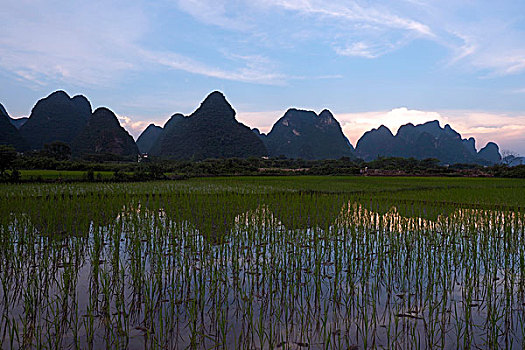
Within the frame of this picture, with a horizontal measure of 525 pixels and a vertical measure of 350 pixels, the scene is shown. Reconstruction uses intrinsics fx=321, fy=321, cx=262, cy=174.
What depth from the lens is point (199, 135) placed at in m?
59.7

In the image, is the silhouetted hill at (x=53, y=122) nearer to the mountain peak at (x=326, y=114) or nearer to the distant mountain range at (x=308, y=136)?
the distant mountain range at (x=308, y=136)

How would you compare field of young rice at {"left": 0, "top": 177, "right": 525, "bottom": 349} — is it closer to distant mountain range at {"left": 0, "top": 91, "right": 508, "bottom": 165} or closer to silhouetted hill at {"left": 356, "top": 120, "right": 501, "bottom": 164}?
distant mountain range at {"left": 0, "top": 91, "right": 508, "bottom": 165}

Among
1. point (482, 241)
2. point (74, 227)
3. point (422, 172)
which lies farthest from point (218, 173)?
point (482, 241)

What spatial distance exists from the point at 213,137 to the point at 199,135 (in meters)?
2.97

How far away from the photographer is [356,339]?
7.85ft

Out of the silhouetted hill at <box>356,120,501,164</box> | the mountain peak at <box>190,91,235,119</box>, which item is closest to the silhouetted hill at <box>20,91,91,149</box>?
the mountain peak at <box>190,91,235,119</box>

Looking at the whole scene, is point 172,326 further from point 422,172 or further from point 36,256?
point 422,172

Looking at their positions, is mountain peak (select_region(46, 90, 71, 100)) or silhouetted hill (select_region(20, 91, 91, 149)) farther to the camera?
mountain peak (select_region(46, 90, 71, 100))

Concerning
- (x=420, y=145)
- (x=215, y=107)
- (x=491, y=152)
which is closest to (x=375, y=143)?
(x=420, y=145)

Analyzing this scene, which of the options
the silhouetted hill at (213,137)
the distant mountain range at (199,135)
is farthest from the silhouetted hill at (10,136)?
the silhouetted hill at (213,137)

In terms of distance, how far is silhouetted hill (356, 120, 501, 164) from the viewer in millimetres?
88125

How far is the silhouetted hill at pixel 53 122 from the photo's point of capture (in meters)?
56.7

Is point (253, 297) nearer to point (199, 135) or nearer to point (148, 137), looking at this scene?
point (199, 135)

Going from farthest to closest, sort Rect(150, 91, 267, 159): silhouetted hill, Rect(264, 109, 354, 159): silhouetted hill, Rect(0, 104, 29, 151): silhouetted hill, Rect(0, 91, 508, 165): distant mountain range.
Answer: Rect(264, 109, 354, 159): silhouetted hill → Rect(150, 91, 267, 159): silhouetted hill → Rect(0, 91, 508, 165): distant mountain range → Rect(0, 104, 29, 151): silhouetted hill
